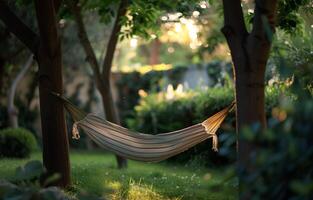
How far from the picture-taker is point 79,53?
1340 centimetres

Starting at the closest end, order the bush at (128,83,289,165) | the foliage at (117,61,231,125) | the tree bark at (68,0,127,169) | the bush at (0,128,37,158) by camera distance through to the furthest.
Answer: the tree bark at (68,0,127,169), the bush at (128,83,289,165), the bush at (0,128,37,158), the foliage at (117,61,231,125)

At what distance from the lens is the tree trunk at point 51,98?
600cm

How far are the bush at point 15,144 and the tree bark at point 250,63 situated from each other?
258 inches

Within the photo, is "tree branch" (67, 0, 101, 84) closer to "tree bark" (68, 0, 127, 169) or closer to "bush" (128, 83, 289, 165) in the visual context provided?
"tree bark" (68, 0, 127, 169)

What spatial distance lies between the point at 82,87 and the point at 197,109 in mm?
5098

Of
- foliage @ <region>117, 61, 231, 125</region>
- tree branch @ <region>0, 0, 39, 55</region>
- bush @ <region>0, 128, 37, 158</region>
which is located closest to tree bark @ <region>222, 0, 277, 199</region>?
tree branch @ <region>0, 0, 39, 55</region>

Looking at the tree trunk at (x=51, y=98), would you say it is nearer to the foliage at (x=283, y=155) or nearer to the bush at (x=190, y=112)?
the foliage at (x=283, y=155)

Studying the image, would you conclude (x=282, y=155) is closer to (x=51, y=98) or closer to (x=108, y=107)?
(x=51, y=98)

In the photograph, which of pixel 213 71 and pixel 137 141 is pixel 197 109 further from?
pixel 137 141

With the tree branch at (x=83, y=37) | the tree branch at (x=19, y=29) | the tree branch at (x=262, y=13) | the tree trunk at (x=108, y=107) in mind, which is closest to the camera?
the tree branch at (x=262, y=13)

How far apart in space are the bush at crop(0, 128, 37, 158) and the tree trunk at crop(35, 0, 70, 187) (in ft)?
14.8

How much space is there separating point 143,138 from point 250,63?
1.80m

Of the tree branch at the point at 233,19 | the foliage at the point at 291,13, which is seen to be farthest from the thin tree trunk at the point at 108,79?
the tree branch at the point at 233,19

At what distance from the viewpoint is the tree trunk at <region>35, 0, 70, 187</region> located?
236 inches
